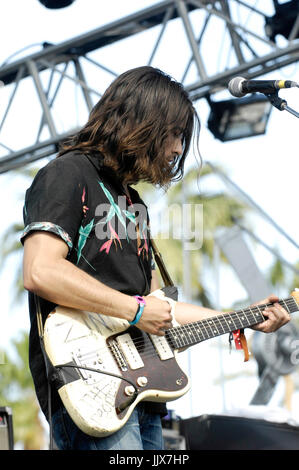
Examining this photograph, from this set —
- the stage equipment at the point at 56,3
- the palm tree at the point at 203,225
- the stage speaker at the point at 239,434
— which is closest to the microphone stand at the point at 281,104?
the stage speaker at the point at 239,434

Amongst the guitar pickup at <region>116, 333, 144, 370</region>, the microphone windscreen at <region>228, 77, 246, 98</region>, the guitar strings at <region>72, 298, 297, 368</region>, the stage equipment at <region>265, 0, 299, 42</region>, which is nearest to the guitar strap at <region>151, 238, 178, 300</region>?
the guitar strings at <region>72, 298, 297, 368</region>

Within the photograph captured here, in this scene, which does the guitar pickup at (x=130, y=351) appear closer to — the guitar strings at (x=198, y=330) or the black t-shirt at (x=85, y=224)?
the guitar strings at (x=198, y=330)

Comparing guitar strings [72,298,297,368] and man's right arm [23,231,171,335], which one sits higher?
man's right arm [23,231,171,335]

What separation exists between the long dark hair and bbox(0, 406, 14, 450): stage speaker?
1.61 meters

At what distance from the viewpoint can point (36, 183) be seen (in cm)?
223

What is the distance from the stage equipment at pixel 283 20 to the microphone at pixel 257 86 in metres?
2.99

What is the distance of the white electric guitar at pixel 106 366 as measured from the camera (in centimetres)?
205

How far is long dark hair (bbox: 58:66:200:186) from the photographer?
93.0 inches

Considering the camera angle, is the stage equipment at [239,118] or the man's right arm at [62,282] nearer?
the man's right arm at [62,282]

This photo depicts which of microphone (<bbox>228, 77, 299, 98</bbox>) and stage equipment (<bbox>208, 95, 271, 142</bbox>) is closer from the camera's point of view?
microphone (<bbox>228, 77, 299, 98</bbox>)

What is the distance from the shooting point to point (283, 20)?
5645mm

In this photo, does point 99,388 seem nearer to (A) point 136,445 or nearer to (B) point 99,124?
(A) point 136,445

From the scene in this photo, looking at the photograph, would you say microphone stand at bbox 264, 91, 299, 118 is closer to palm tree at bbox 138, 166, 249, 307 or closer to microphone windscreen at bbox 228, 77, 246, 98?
microphone windscreen at bbox 228, 77, 246, 98

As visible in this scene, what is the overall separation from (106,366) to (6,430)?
1.48 m
